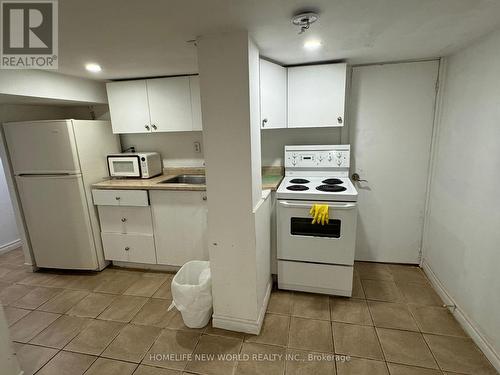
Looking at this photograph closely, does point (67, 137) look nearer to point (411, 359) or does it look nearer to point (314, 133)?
point (314, 133)

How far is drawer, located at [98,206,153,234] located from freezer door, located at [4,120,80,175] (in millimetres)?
517

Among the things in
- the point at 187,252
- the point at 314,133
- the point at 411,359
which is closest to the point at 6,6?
the point at 187,252

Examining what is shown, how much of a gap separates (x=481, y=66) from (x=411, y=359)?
2004 millimetres

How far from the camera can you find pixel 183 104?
2.67 meters

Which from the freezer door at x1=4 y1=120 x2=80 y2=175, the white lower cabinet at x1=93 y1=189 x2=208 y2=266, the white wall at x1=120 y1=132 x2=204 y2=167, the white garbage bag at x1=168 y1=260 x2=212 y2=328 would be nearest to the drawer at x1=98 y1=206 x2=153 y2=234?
the white lower cabinet at x1=93 y1=189 x2=208 y2=266

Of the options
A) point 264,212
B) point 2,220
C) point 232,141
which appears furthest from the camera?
point 2,220

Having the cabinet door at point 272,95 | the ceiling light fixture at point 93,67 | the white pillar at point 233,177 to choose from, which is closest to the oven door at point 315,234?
the white pillar at point 233,177

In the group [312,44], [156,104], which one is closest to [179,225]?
[156,104]

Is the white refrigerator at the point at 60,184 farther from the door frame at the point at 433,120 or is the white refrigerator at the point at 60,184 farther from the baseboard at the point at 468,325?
the baseboard at the point at 468,325

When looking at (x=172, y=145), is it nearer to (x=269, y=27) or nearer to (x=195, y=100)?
(x=195, y=100)

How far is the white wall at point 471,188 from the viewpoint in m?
1.59

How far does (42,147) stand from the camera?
2.46 meters

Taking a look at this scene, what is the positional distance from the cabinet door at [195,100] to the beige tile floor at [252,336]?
1.69m

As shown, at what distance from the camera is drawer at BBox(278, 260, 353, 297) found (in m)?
2.18
